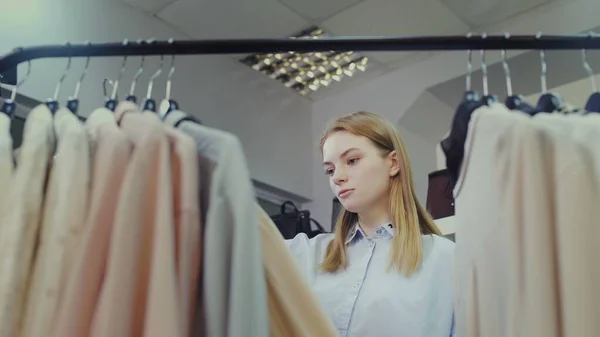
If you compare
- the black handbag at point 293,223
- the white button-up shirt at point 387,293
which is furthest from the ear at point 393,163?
the black handbag at point 293,223

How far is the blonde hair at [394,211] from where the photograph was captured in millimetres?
1160

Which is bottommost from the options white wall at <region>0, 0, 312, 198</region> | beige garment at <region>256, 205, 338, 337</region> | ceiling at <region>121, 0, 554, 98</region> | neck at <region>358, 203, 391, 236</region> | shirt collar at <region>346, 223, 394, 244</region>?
beige garment at <region>256, 205, 338, 337</region>

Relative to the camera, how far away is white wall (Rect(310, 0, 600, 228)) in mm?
2189

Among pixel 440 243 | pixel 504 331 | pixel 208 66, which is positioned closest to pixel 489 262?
pixel 504 331

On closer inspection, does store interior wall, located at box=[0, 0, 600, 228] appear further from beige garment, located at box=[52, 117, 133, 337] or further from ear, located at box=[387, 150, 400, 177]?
beige garment, located at box=[52, 117, 133, 337]

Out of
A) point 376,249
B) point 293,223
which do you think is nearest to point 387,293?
point 376,249

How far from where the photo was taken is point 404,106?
2.65 m

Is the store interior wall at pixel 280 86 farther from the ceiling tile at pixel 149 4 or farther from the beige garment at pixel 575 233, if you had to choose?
the beige garment at pixel 575 233

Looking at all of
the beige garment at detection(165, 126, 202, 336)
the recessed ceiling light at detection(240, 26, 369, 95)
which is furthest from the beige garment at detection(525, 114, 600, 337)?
the recessed ceiling light at detection(240, 26, 369, 95)

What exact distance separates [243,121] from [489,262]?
81.3 inches

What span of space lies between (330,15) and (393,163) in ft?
4.01

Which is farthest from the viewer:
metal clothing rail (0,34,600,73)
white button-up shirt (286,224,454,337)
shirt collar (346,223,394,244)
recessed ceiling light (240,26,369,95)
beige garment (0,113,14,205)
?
recessed ceiling light (240,26,369,95)

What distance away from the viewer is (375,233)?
1.22 meters

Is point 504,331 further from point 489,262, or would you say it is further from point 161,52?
point 161,52
